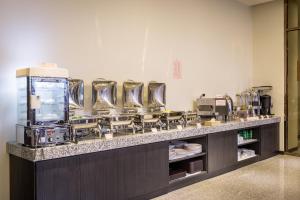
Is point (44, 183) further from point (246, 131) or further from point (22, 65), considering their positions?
point (246, 131)

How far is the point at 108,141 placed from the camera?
10.5 ft

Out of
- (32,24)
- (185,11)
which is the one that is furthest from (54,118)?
(185,11)

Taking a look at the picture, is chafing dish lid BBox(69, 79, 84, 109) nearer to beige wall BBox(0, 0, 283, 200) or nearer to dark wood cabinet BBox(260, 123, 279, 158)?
beige wall BBox(0, 0, 283, 200)

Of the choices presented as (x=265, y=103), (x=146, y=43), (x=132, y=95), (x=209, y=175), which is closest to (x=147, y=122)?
(x=132, y=95)

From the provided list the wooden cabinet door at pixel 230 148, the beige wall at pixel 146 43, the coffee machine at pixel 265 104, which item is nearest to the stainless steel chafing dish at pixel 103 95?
the beige wall at pixel 146 43

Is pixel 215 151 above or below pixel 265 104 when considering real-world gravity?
Answer: below

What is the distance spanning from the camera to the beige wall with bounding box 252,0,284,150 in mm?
6324

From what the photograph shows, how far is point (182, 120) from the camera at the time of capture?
14.3 feet

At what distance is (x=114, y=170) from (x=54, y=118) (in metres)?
0.88

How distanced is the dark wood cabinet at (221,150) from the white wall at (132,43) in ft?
2.78

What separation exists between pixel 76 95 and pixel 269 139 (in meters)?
4.27

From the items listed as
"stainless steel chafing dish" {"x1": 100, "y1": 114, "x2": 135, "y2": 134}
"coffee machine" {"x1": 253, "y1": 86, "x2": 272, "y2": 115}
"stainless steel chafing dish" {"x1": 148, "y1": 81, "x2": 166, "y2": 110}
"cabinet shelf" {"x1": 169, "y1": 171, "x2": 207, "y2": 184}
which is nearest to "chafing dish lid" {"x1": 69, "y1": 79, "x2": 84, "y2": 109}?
"stainless steel chafing dish" {"x1": 100, "y1": 114, "x2": 135, "y2": 134}

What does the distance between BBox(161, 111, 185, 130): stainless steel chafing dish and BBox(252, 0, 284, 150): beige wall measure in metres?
3.11

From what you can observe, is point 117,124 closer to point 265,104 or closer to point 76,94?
point 76,94
